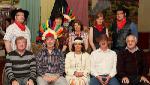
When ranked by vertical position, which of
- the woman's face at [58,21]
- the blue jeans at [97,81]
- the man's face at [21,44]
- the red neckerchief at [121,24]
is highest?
the woman's face at [58,21]

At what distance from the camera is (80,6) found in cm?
605

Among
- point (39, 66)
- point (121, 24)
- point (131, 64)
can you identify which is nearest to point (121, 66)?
point (131, 64)

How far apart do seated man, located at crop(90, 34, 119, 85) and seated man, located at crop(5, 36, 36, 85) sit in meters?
0.77

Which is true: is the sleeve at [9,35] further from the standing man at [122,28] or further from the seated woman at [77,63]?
the standing man at [122,28]

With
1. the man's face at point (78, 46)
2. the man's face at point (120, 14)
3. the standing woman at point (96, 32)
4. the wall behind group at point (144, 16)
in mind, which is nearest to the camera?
the man's face at point (78, 46)

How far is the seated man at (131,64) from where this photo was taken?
4051 mm

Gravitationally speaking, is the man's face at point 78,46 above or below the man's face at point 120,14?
below

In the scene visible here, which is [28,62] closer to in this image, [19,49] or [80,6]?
[19,49]

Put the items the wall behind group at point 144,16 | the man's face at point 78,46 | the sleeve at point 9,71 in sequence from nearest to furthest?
the sleeve at point 9,71 < the man's face at point 78,46 < the wall behind group at point 144,16

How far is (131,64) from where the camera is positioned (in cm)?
411

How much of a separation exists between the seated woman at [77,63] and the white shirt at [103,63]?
80 millimetres

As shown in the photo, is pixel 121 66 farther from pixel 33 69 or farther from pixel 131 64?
pixel 33 69

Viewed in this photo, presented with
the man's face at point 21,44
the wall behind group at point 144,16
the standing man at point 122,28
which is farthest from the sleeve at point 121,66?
the wall behind group at point 144,16

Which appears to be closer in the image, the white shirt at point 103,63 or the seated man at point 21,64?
the seated man at point 21,64
